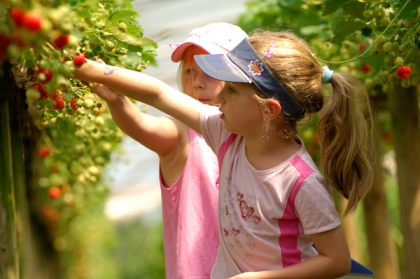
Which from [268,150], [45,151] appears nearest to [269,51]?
[268,150]

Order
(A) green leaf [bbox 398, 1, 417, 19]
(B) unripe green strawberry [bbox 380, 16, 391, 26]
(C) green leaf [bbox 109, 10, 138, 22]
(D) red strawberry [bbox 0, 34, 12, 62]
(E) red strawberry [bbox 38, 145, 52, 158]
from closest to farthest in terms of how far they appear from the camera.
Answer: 1. (D) red strawberry [bbox 0, 34, 12, 62]
2. (C) green leaf [bbox 109, 10, 138, 22]
3. (A) green leaf [bbox 398, 1, 417, 19]
4. (B) unripe green strawberry [bbox 380, 16, 391, 26]
5. (E) red strawberry [bbox 38, 145, 52, 158]

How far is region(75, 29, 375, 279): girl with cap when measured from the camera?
167 cm

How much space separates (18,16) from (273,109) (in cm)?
Result: 82

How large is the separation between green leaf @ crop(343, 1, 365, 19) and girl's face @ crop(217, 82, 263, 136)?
526 mm

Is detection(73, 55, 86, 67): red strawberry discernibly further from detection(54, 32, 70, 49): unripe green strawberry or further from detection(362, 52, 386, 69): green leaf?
detection(362, 52, 386, 69): green leaf

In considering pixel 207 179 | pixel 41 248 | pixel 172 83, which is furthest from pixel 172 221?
pixel 172 83

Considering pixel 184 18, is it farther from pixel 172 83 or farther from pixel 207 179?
pixel 207 179

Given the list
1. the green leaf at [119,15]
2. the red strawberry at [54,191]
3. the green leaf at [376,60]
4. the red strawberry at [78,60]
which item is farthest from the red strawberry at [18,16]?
the red strawberry at [54,191]

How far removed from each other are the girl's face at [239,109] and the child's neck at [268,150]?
55 mm

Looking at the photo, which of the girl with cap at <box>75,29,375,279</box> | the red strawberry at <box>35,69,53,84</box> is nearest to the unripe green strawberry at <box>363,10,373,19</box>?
the girl with cap at <box>75,29,375,279</box>

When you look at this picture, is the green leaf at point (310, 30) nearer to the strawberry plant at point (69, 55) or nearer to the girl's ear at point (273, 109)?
the strawberry plant at point (69, 55)

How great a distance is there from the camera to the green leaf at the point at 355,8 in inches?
83.0

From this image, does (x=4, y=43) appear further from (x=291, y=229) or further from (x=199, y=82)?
(x=199, y=82)

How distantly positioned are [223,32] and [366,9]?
0.43 meters
